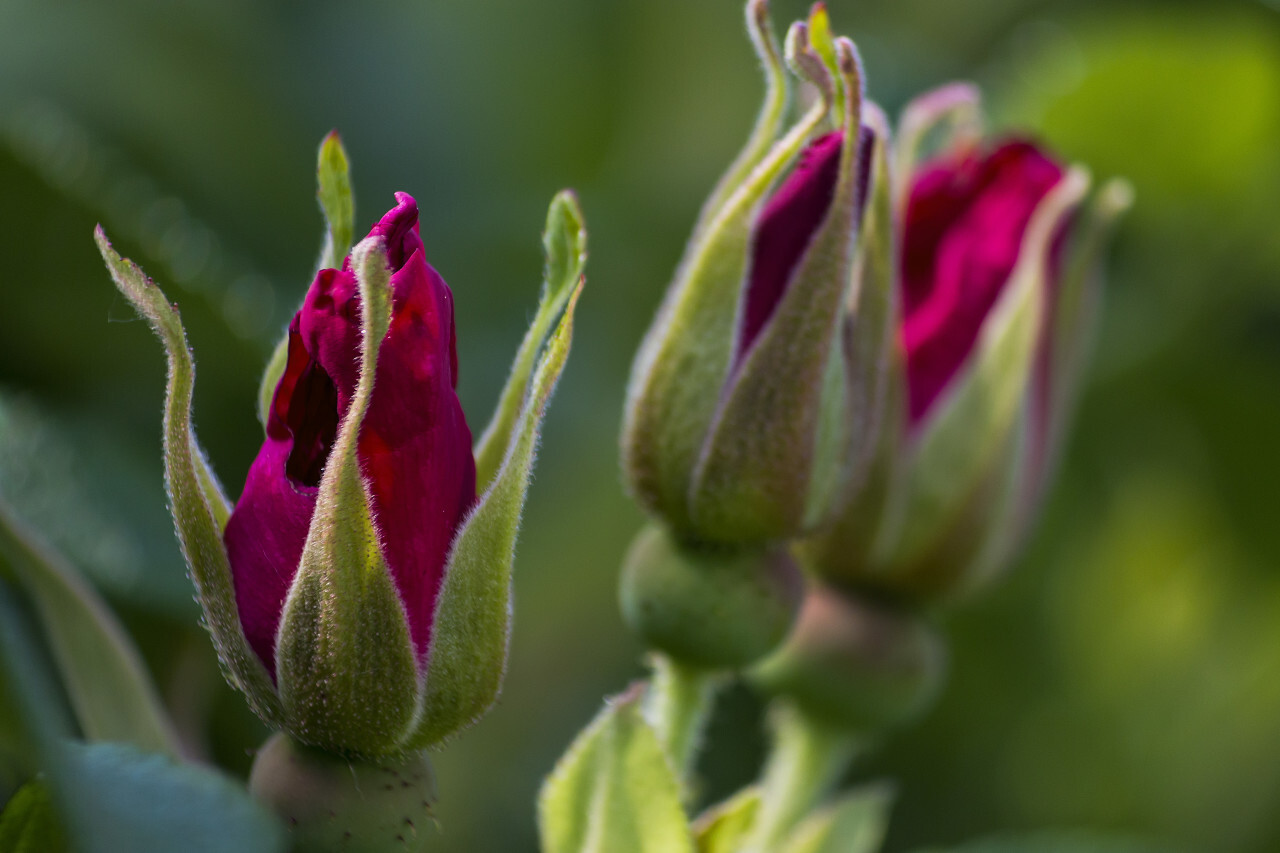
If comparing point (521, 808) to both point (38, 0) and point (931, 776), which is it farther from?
point (38, 0)

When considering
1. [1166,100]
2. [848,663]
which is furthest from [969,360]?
[1166,100]

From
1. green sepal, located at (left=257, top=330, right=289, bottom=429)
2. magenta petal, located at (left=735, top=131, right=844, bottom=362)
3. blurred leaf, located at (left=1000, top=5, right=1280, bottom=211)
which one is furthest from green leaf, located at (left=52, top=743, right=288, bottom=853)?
blurred leaf, located at (left=1000, top=5, right=1280, bottom=211)

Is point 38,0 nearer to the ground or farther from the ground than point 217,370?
farther from the ground

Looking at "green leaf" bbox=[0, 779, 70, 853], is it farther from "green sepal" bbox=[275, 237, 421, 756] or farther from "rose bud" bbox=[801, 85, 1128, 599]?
"rose bud" bbox=[801, 85, 1128, 599]

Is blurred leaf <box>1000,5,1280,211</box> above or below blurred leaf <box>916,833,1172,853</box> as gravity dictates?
above

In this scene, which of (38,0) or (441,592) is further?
(38,0)

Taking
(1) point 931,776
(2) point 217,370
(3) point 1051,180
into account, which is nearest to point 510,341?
(2) point 217,370

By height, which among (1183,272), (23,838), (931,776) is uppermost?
(1183,272)

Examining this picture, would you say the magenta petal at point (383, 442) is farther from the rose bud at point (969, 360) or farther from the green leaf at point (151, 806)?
the rose bud at point (969, 360)

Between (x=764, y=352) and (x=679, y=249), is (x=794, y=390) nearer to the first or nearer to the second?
(x=764, y=352)
